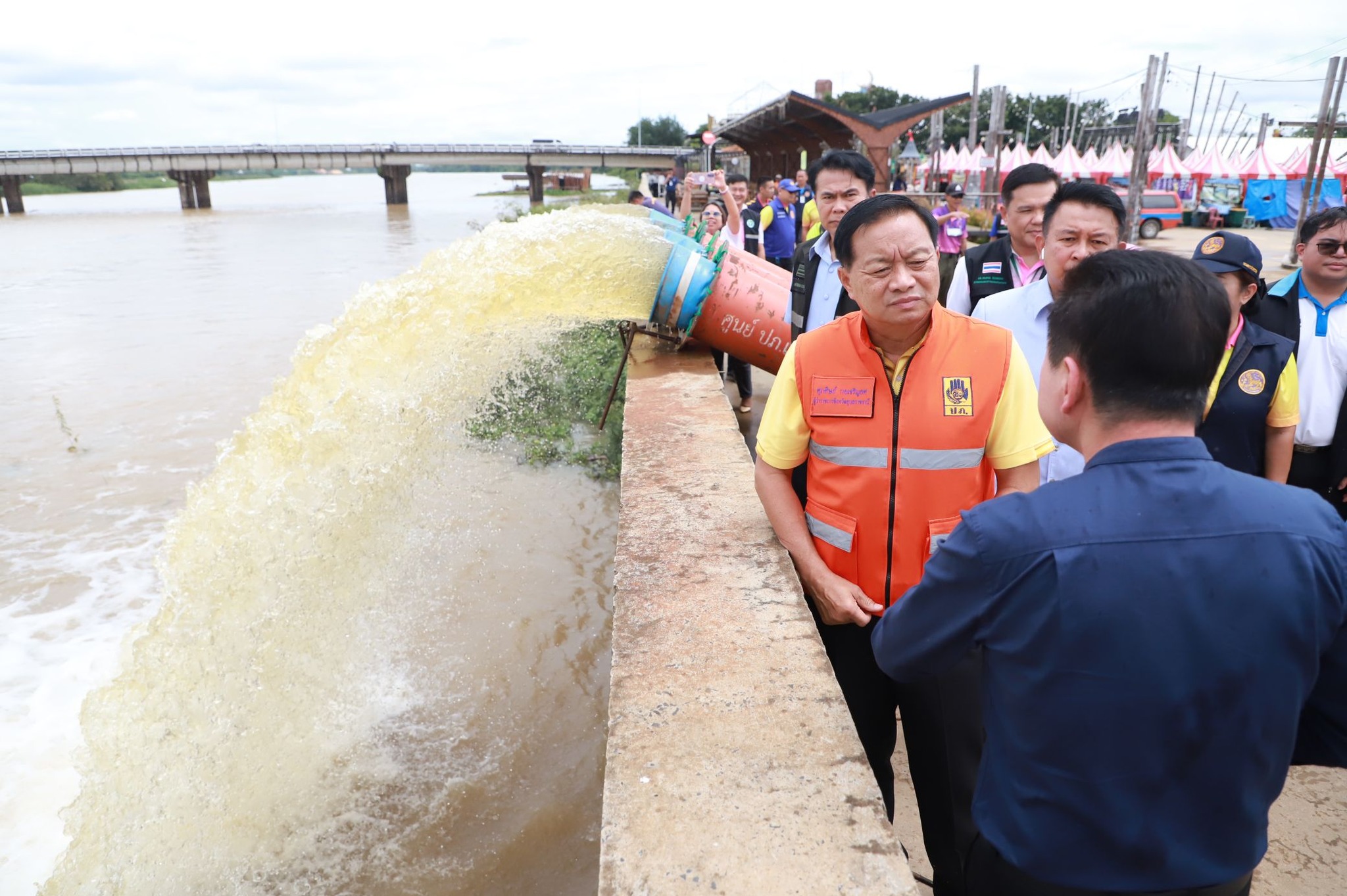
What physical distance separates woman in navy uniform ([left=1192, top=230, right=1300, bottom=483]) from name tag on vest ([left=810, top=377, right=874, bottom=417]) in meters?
1.42

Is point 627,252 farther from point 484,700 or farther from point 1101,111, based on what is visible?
point 1101,111

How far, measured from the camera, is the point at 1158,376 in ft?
4.02

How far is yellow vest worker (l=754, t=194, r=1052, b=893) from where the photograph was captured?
6.73 ft

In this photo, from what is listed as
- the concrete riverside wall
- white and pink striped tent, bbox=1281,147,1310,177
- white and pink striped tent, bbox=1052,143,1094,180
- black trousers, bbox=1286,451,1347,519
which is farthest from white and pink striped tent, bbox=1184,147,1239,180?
the concrete riverside wall

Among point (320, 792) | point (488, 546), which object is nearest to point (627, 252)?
point (488, 546)

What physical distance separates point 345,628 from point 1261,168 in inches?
1163

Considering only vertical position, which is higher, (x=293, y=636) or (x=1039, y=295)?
(x=1039, y=295)

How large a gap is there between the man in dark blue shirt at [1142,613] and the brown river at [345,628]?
211 centimetres

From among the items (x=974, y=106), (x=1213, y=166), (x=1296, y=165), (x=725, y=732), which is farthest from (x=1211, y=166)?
(x=725, y=732)

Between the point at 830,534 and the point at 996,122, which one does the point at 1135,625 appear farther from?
the point at 996,122

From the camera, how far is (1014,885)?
1394 millimetres

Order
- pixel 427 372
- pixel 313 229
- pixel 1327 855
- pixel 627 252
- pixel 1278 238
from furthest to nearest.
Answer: pixel 313 229
pixel 1278 238
pixel 627 252
pixel 427 372
pixel 1327 855

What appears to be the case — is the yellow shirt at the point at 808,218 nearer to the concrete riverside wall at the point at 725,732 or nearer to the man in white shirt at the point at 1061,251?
Answer: the man in white shirt at the point at 1061,251

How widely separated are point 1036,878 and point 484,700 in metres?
2.98
